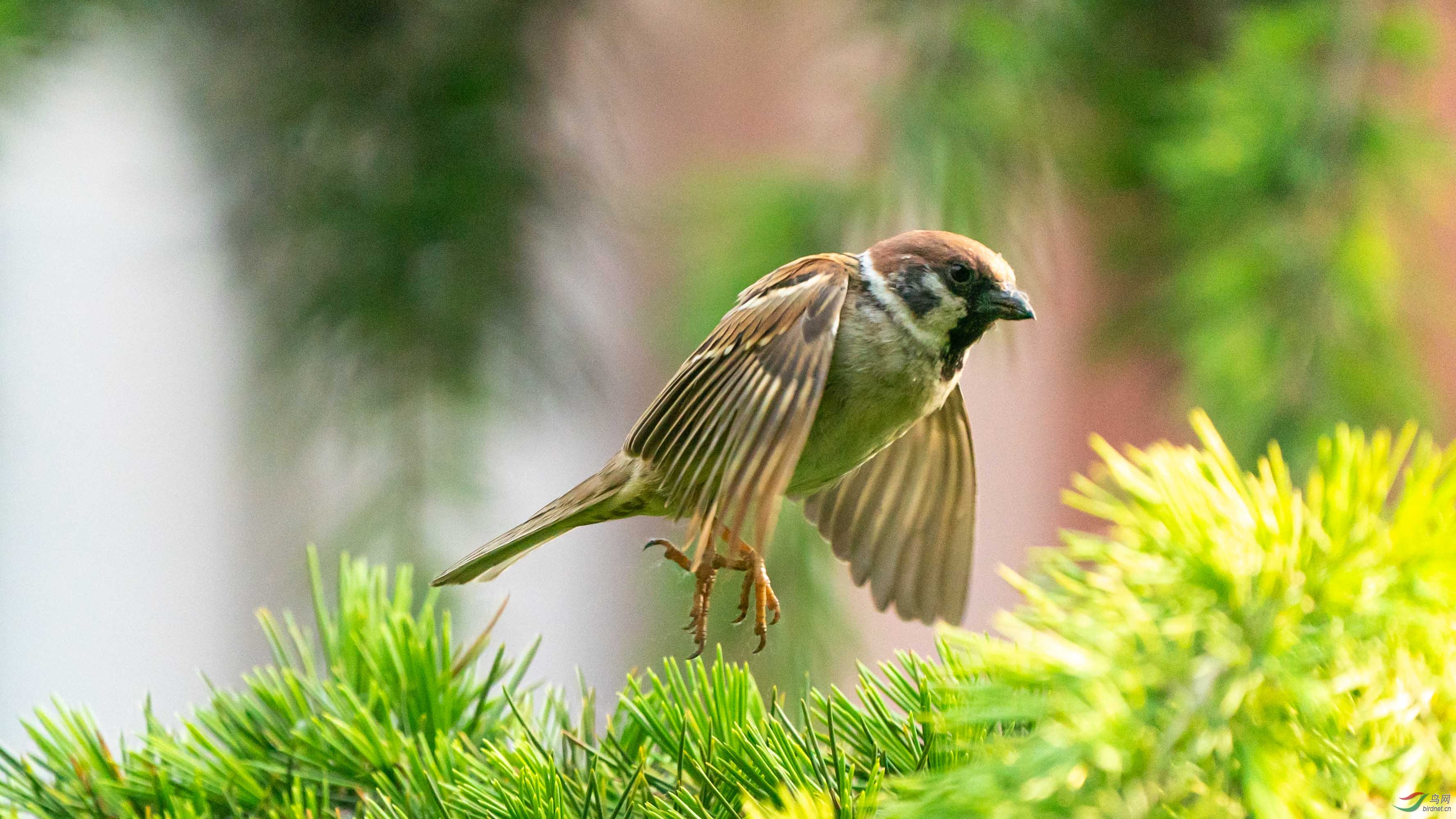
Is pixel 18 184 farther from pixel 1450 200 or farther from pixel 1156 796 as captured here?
pixel 1450 200

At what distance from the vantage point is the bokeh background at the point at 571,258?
711 mm

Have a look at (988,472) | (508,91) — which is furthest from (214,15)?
(988,472)

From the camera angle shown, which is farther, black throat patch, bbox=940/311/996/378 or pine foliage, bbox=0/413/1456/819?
black throat patch, bbox=940/311/996/378

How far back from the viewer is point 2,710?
1417mm

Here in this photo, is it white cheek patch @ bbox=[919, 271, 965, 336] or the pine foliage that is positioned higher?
white cheek patch @ bbox=[919, 271, 965, 336]

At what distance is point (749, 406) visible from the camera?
444mm

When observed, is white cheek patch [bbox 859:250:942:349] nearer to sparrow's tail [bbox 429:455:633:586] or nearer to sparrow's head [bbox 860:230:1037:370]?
sparrow's head [bbox 860:230:1037:370]

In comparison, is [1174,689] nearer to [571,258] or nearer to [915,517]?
[915,517]

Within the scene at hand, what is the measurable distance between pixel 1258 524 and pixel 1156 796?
66 millimetres

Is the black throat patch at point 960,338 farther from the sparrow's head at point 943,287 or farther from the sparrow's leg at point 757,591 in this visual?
the sparrow's leg at point 757,591

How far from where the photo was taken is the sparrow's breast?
53cm
